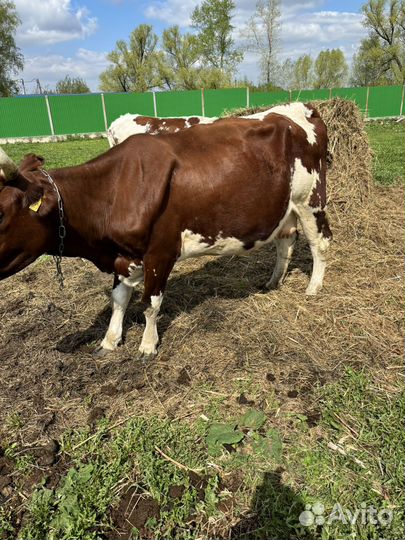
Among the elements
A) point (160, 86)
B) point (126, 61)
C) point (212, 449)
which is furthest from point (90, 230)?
point (126, 61)

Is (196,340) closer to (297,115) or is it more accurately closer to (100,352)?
(100,352)

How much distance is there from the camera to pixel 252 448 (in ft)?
8.89

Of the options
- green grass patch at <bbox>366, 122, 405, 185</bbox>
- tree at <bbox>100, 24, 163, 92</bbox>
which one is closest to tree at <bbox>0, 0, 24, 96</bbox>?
tree at <bbox>100, 24, 163, 92</bbox>

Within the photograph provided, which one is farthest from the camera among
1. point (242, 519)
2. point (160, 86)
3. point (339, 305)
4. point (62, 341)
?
point (160, 86)

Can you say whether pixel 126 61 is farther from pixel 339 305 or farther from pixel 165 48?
pixel 339 305

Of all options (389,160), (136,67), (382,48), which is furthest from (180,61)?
(389,160)

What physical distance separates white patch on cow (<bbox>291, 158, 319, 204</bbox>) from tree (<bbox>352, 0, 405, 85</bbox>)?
156 ft

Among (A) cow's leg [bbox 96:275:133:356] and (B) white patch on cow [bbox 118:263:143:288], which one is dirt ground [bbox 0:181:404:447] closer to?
(A) cow's leg [bbox 96:275:133:356]

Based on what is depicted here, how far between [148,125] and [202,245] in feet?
16.6

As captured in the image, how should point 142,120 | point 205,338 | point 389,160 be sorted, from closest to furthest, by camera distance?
point 205,338, point 142,120, point 389,160

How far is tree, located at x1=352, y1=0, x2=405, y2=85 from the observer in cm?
4553

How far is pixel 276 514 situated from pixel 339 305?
2.46m

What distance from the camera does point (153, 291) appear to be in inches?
140

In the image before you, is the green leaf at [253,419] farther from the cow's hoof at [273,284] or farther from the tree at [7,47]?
the tree at [7,47]
